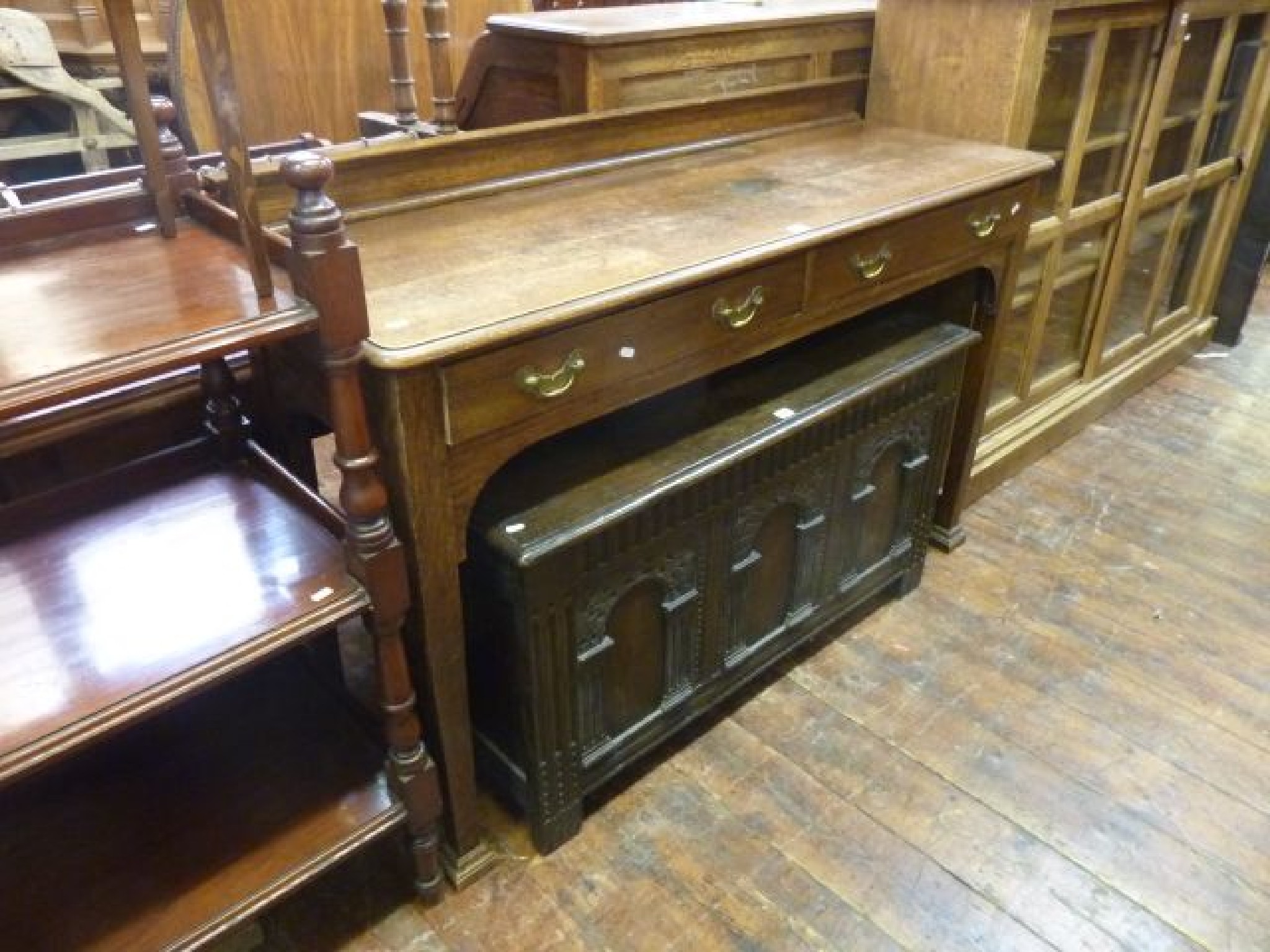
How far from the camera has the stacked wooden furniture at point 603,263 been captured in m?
1.13

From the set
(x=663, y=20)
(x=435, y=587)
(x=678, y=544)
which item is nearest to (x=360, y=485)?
(x=435, y=587)

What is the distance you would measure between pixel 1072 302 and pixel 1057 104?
63 cm

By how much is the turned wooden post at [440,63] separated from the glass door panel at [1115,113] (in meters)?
1.47

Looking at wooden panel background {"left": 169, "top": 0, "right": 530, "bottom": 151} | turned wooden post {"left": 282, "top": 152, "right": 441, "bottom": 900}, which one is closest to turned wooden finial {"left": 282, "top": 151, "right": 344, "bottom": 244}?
turned wooden post {"left": 282, "top": 152, "right": 441, "bottom": 900}

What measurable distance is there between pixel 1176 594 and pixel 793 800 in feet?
3.56

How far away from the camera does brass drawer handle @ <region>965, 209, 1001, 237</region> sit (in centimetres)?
175

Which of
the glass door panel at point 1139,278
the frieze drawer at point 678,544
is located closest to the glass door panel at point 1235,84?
the glass door panel at point 1139,278

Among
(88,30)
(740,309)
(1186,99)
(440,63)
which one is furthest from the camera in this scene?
(88,30)

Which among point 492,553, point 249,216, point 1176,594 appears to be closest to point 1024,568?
point 1176,594

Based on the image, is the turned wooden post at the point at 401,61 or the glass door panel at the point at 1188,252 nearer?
the turned wooden post at the point at 401,61

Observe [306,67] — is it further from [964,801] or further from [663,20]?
[964,801]

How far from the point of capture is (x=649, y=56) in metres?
1.77

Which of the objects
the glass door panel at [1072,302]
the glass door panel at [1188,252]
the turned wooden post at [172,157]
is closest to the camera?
the turned wooden post at [172,157]

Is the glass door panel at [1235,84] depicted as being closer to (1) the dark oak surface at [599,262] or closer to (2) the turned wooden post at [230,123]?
(1) the dark oak surface at [599,262]
